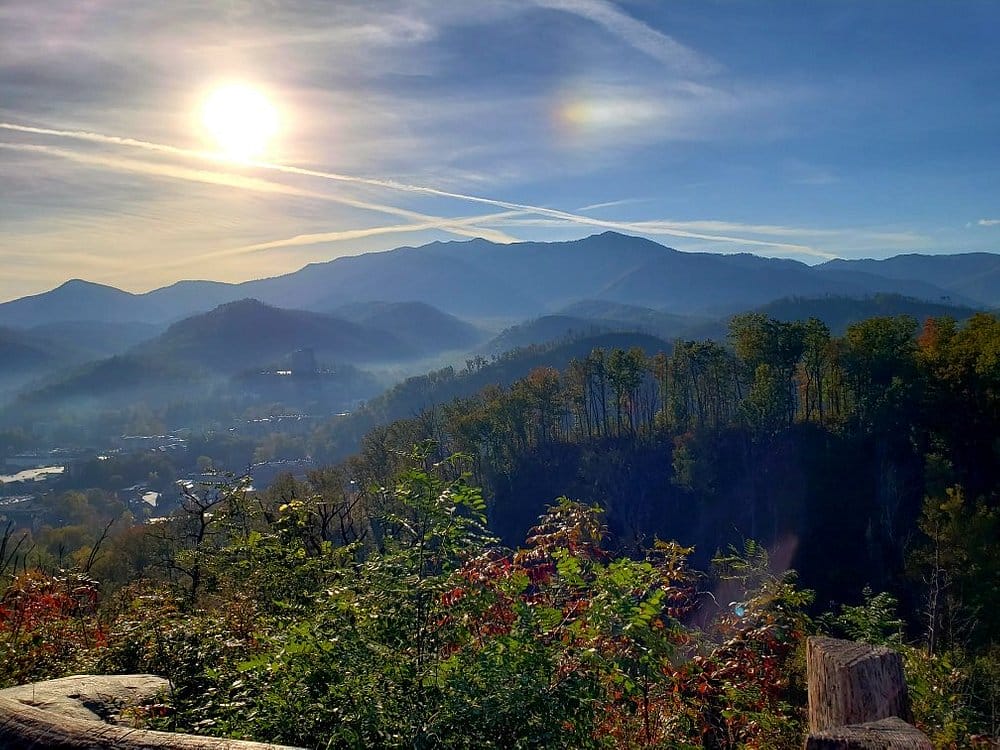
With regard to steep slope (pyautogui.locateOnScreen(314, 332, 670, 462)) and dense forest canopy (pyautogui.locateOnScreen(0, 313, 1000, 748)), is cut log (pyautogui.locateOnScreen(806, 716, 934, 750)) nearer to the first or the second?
dense forest canopy (pyautogui.locateOnScreen(0, 313, 1000, 748))

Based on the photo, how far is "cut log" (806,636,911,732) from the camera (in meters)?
3.39

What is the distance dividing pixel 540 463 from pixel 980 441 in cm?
3574

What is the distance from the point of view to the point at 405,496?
155 inches

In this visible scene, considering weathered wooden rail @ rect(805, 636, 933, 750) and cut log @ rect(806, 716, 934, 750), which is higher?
cut log @ rect(806, 716, 934, 750)

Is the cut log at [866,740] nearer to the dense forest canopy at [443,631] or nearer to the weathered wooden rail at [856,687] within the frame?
the weathered wooden rail at [856,687]

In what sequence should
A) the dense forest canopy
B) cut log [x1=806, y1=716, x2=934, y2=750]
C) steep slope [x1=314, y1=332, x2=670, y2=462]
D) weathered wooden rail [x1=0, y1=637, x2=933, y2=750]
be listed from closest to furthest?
cut log [x1=806, y1=716, x2=934, y2=750] < weathered wooden rail [x1=0, y1=637, x2=933, y2=750] < the dense forest canopy < steep slope [x1=314, y1=332, x2=670, y2=462]

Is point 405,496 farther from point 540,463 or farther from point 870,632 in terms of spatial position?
point 540,463

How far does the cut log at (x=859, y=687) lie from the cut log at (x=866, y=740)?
797mm

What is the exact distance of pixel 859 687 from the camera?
3.38 m

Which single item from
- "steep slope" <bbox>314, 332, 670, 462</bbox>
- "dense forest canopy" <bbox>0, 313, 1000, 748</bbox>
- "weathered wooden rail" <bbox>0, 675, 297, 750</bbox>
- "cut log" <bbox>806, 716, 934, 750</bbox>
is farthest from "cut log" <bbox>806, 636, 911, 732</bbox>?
"steep slope" <bbox>314, 332, 670, 462</bbox>

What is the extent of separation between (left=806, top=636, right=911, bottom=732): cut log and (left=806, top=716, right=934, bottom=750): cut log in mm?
797

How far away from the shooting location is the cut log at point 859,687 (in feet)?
11.1

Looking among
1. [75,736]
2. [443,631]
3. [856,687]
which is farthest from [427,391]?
[75,736]

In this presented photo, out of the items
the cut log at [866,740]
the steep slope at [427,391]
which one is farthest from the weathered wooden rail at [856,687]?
the steep slope at [427,391]
